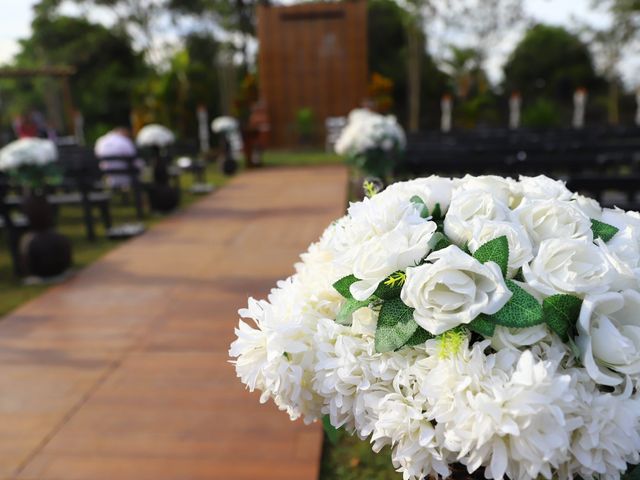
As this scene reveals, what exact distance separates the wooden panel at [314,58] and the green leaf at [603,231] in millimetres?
19213

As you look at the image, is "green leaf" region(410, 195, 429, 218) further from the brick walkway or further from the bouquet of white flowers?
the brick walkway

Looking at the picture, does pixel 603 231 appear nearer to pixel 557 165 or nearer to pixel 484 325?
pixel 484 325

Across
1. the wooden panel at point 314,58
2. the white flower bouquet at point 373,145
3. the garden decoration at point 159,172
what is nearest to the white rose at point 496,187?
the white flower bouquet at point 373,145

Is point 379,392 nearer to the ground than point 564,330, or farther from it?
nearer to the ground

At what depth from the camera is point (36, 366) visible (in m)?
3.81

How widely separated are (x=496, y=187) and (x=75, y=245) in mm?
7039

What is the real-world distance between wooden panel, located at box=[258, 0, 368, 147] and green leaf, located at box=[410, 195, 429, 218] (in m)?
19.2

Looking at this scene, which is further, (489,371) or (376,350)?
(376,350)

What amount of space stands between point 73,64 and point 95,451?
1188 inches

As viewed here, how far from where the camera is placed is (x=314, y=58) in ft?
65.0

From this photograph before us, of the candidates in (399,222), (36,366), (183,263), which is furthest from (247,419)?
(183,263)

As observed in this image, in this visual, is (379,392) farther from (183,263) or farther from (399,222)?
(183,263)

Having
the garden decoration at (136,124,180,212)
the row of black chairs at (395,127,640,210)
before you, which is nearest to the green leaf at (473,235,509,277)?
the row of black chairs at (395,127,640,210)

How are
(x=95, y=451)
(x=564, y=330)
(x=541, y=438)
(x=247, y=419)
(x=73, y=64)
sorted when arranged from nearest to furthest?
(x=541, y=438) < (x=564, y=330) < (x=95, y=451) < (x=247, y=419) < (x=73, y=64)
